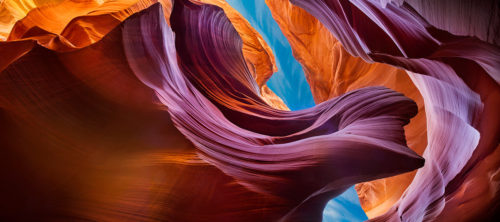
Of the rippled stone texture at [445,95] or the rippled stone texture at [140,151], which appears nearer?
the rippled stone texture at [140,151]

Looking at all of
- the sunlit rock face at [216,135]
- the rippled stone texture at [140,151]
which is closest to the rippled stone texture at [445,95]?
the sunlit rock face at [216,135]

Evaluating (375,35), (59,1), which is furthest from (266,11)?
(375,35)

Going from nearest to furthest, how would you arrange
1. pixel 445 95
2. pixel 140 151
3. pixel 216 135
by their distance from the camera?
pixel 140 151 → pixel 216 135 → pixel 445 95

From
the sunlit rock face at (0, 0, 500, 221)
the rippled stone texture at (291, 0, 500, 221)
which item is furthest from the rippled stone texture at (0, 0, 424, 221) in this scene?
the rippled stone texture at (291, 0, 500, 221)

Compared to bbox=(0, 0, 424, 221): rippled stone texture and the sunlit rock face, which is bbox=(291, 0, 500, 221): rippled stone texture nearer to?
the sunlit rock face

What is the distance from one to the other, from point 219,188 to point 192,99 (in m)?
0.88

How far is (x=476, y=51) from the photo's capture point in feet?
5.01

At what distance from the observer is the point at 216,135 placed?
1.92 meters

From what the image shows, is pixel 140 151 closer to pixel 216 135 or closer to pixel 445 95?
pixel 216 135

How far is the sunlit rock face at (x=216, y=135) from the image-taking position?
4.32ft

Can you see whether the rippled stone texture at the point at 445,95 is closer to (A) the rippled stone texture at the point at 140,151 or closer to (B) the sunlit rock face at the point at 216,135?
(B) the sunlit rock face at the point at 216,135

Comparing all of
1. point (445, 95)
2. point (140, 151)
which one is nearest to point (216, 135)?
point (140, 151)

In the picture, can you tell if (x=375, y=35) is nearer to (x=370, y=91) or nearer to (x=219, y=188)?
(x=370, y=91)

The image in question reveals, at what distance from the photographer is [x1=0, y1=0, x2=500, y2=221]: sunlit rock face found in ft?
4.32
